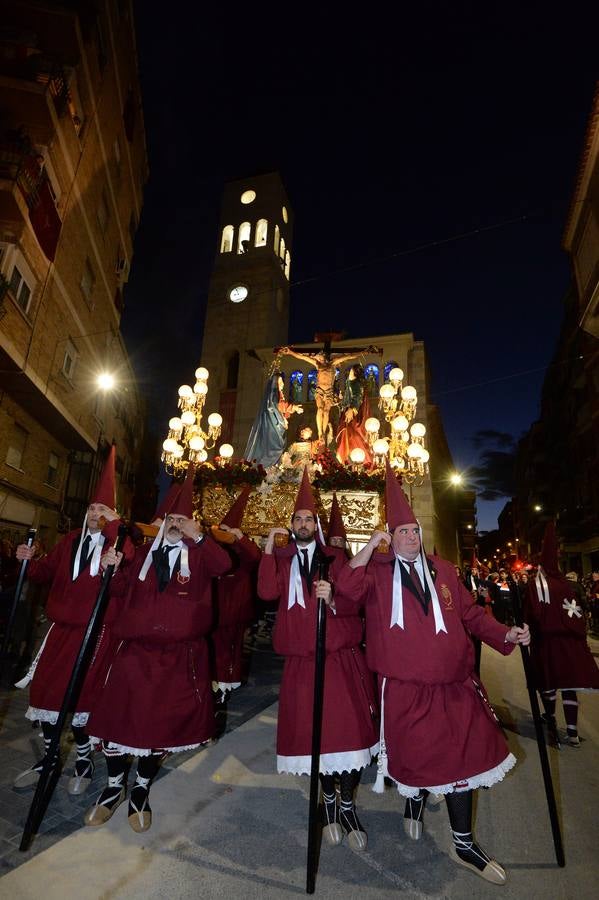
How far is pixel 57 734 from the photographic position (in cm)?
321

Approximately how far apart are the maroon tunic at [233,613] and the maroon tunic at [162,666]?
99.5 inches

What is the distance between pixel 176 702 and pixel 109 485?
2.31 m

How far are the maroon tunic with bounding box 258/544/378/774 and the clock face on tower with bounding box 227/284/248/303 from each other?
2748 cm

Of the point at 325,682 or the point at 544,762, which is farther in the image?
the point at 325,682

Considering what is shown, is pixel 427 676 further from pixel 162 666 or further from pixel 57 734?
pixel 57 734

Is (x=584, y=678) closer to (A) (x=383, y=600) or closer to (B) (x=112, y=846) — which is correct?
(A) (x=383, y=600)

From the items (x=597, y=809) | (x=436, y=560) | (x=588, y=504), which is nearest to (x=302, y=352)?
(x=436, y=560)

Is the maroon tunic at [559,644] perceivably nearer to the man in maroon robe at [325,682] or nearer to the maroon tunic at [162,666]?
the man in maroon robe at [325,682]

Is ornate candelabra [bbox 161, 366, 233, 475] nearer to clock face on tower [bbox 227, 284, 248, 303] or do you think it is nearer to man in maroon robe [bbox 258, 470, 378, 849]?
man in maroon robe [bbox 258, 470, 378, 849]

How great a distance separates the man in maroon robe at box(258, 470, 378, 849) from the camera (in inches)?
135

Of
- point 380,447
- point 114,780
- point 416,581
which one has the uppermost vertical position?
point 380,447

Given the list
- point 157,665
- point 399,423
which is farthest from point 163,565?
point 399,423

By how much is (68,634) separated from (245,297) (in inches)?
1084

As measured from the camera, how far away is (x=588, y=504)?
27219 millimetres
